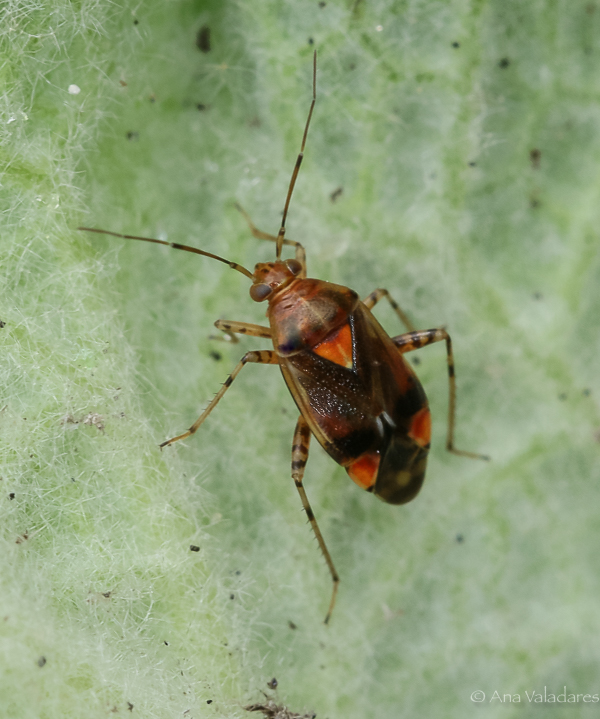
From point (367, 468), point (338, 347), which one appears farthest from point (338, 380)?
point (367, 468)

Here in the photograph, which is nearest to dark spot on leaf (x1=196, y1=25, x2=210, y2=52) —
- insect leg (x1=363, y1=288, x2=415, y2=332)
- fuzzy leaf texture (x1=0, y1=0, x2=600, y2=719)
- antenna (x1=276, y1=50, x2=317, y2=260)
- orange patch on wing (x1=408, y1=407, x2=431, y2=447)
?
fuzzy leaf texture (x1=0, y1=0, x2=600, y2=719)

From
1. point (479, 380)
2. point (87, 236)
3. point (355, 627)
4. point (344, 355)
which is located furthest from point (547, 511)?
point (87, 236)

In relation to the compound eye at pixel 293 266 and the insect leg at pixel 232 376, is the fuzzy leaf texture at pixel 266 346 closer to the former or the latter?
the insect leg at pixel 232 376

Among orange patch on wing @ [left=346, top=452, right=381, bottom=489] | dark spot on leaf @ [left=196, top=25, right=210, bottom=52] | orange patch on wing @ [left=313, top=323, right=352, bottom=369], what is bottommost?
orange patch on wing @ [left=346, top=452, right=381, bottom=489]

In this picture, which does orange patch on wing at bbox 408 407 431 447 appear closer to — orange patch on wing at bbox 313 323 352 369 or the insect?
the insect

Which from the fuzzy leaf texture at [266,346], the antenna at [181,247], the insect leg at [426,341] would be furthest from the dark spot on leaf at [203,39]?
the insect leg at [426,341]

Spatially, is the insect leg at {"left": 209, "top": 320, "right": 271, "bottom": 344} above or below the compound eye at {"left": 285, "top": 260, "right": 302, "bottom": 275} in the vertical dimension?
below
